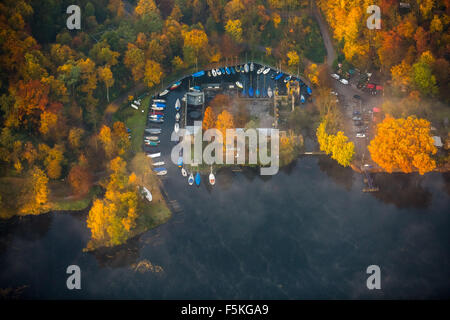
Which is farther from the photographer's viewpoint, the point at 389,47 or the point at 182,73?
the point at 182,73

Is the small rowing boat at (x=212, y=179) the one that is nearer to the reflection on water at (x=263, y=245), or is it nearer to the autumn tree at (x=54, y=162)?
the reflection on water at (x=263, y=245)

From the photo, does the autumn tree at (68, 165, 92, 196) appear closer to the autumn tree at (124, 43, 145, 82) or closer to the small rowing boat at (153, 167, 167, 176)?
the small rowing boat at (153, 167, 167, 176)

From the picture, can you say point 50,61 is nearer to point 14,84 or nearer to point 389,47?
point 14,84

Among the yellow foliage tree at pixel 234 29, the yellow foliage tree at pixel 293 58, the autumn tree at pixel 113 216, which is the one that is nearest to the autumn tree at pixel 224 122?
the autumn tree at pixel 113 216

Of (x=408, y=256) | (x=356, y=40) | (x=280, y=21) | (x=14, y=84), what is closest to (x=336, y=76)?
(x=356, y=40)

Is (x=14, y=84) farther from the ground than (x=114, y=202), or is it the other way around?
(x=14, y=84)

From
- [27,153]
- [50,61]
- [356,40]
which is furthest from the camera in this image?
[356,40]
